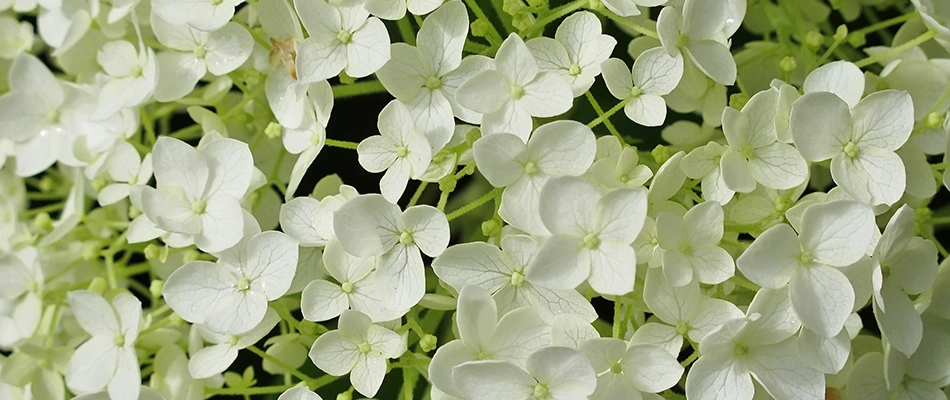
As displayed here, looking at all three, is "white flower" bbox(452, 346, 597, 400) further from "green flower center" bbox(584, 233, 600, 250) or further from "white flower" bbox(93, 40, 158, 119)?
"white flower" bbox(93, 40, 158, 119)

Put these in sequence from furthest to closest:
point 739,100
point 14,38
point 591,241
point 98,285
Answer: point 14,38, point 98,285, point 739,100, point 591,241

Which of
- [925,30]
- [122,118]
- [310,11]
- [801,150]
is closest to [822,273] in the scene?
[801,150]

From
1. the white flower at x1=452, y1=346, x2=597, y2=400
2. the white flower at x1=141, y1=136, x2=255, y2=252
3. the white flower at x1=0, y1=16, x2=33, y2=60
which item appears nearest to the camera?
the white flower at x1=452, y1=346, x2=597, y2=400

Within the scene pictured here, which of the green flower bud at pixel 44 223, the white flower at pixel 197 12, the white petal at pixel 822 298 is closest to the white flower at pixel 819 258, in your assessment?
the white petal at pixel 822 298

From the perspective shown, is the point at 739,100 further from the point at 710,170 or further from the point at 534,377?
the point at 534,377

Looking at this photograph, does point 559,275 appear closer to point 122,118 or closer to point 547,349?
point 547,349

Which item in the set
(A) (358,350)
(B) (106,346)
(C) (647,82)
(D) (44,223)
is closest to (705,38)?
(C) (647,82)

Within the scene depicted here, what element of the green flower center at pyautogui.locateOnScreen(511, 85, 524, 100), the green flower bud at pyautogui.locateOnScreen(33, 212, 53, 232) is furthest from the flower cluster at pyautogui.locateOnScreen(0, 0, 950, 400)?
the green flower bud at pyautogui.locateOnScreen(33, 212, 53, 232)
